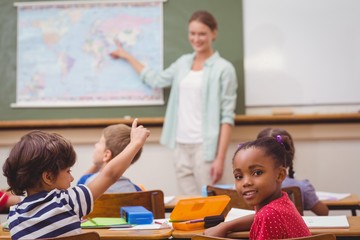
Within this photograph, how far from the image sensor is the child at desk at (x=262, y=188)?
73.7 inches

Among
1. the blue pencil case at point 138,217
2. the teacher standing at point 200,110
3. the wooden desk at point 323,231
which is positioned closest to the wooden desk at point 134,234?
the wooden desk at point 323,231

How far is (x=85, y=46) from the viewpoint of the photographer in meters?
5.04

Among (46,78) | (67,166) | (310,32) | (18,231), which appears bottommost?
(18,231)

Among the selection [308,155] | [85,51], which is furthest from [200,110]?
[85,51]

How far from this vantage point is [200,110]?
14.9 feet

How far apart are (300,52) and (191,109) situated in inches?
43.0

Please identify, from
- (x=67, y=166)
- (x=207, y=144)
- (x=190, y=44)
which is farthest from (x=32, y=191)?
(x=190, y=44)

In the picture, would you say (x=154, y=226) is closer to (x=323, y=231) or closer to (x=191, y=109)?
(x=323, y=231)

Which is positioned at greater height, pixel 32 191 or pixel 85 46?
pixel 85 46

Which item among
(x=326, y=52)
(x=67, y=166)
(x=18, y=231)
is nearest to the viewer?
(x=18, y=231)

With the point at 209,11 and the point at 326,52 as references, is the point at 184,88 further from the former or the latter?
the point at 326,52

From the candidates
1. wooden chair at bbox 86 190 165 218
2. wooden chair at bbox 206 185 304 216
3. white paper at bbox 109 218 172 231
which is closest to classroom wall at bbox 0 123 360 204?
wooden chair at bbox 206 185 304 216

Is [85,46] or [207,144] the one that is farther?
[85,46]

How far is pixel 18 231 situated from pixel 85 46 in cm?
330
